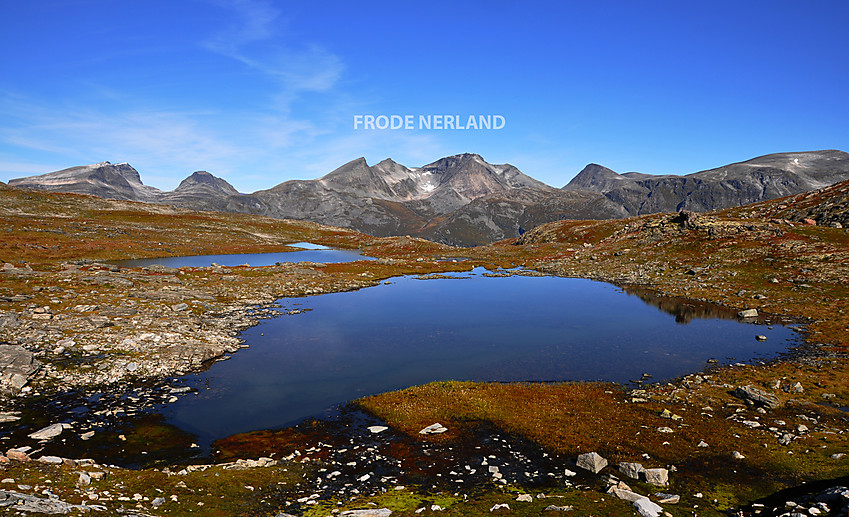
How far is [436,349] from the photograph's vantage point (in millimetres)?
41438

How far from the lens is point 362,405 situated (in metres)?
27.6

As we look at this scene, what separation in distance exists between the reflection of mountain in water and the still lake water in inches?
18.3

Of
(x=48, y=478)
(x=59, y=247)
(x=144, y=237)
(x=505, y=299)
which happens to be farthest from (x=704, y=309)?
(x=144, y=237)

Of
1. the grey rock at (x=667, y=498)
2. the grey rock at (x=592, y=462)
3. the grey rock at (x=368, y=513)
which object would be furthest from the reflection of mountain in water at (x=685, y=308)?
the grey rock at (x=368, y=513)

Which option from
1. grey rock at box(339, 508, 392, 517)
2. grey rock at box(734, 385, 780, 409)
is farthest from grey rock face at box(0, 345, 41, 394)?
grey rock at box(734, 385, 780, 409)

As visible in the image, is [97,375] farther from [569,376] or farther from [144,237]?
[144,237]

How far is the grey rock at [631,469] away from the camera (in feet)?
59.0

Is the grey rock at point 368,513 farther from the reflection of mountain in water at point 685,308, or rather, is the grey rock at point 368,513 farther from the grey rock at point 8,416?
the reflection of mountain in water at point 685,308

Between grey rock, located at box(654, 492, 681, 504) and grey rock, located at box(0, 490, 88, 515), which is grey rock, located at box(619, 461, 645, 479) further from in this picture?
grey rock, located at box(0, 490, 88, 515)

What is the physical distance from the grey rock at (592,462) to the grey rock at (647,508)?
321cm

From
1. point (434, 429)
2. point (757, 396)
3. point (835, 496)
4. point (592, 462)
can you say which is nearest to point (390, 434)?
point (434, 429)

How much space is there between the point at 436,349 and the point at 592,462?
A: 2340 centimetres

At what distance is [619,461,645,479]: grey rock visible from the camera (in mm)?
17969

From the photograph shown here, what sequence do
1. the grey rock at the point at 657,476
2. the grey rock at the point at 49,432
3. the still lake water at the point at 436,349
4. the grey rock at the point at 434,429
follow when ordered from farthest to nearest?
the still lake water at the point at 436,349 → the grey rock at the point at 434,429 → the grey rock at the point at 49,432 → the grey rock at the point at 657,476
